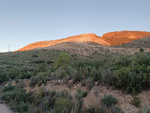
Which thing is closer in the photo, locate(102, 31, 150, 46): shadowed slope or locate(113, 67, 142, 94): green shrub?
locate(113, 67, 142, 94): green shrub

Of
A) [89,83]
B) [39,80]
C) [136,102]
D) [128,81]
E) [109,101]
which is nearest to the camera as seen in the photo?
[136,102]

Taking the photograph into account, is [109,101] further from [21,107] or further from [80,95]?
[21,107]

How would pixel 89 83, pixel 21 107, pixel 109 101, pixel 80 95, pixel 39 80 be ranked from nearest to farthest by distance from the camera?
pixel 109 101 < pixel 80 95 < pixel 21 107 < pixel 89 83 < pixel 39 80

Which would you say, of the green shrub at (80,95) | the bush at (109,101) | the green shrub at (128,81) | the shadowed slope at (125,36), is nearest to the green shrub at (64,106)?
the green shrub at (80,95)

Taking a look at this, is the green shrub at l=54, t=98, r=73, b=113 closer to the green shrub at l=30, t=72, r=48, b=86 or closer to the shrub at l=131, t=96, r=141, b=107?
the shrub at l=131, t=96, r=141, b=107

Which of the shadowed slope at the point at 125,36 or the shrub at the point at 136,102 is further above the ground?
the shadowed slope at the point at 125,36

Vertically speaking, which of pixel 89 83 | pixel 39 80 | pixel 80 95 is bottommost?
pixel 39 80

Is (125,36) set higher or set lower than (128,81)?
higher

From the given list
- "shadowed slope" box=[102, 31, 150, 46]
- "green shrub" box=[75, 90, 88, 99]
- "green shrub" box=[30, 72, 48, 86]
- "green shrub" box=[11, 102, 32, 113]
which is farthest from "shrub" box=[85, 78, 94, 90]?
"shadowed slope" box=[102, 31, 150, 46]

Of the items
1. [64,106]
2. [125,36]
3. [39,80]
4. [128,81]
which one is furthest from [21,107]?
[125,36]

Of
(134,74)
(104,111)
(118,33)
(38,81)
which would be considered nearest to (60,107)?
(104,111)

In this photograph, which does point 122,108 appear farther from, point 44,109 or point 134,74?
point 44,109

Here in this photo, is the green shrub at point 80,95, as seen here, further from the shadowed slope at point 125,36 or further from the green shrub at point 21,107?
the shadowed slope at point 125,36

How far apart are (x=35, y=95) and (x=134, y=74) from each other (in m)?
4.80
